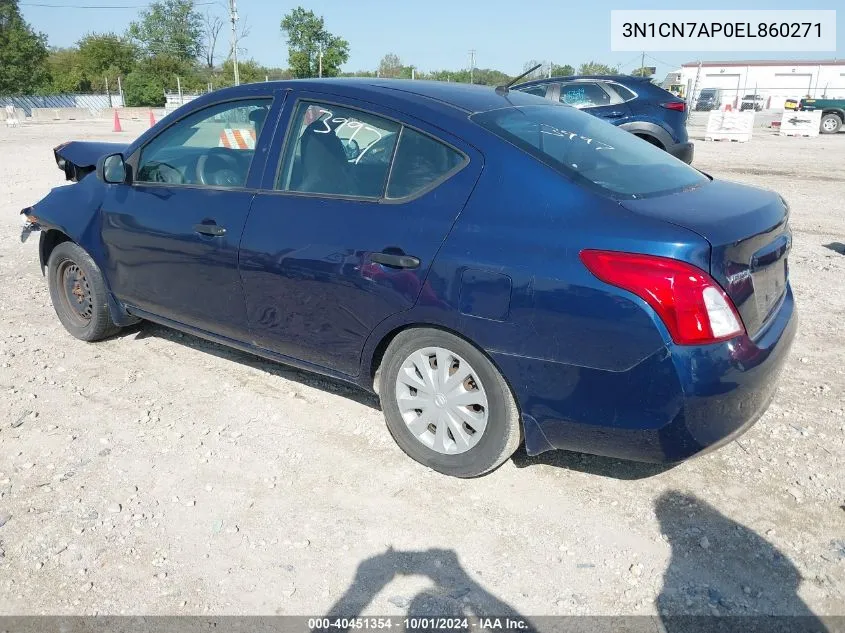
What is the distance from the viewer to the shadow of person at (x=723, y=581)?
2398 millimetres

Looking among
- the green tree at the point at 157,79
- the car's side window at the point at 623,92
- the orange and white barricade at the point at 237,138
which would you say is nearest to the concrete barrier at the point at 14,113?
the green tree at the point at 157,79

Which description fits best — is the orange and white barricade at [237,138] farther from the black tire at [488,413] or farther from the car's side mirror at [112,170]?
the black tire at [488,413]

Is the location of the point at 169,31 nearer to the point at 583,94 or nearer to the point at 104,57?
the point at 104,57

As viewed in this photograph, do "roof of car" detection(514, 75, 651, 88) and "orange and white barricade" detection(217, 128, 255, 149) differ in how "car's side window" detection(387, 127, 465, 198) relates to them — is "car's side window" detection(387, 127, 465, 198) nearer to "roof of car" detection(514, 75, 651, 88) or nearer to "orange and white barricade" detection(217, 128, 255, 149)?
"orange and white barricade" detection(217, 128, 255, 149)

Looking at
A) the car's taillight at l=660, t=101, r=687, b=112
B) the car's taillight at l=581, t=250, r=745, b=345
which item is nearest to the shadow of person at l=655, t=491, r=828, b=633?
the car's taillight at l=581, t=250, r=745, b=345

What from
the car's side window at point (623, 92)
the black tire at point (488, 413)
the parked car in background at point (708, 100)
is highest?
the parked car in background at point (708, 100)

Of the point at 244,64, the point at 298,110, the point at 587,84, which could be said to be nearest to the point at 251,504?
the point at 298,110

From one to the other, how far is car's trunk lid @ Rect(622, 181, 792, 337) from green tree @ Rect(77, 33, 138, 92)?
3004 inches

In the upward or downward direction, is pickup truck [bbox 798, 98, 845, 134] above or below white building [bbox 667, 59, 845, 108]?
below

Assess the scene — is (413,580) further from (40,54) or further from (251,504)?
(40,54)

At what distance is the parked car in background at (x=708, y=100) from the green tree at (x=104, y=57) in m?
53.3

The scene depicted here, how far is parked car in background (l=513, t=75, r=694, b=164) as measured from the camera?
10.7 meters

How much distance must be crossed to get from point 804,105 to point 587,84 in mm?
20159

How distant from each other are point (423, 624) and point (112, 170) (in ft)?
10.4
